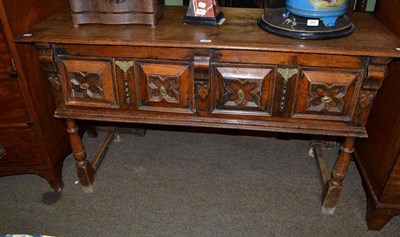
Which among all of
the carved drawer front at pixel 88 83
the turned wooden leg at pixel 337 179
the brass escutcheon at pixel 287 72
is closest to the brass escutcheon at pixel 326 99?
the brass escutcheon at pixel 287 72

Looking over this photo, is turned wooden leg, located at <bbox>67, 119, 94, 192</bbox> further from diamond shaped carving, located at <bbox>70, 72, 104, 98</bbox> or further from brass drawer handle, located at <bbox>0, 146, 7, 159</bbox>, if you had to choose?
brass drawer handle, located at <bbox>0, 146, 7, 159</bbox>

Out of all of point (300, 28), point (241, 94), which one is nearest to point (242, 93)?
point (241, 94)

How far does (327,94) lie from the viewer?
4.99 ft

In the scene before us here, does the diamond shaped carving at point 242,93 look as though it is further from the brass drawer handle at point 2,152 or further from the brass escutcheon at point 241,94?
the brass drawer handle at point 2,152

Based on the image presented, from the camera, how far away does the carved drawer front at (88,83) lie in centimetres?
159

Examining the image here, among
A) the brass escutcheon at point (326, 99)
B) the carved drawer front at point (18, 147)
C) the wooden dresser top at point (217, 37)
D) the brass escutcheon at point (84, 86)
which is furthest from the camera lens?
the carved drawer front at point (18, 147)

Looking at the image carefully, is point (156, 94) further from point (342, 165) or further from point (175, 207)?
point (342, 165)

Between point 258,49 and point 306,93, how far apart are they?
30 centimetres

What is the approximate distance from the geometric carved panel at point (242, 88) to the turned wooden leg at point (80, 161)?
81cm

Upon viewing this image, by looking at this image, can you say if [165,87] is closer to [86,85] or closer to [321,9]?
[86,85]

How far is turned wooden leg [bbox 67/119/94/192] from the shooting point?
1.87 meters

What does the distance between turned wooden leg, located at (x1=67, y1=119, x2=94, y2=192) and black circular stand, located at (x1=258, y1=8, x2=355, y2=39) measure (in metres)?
1.11

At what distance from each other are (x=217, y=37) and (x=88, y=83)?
640 millimetres

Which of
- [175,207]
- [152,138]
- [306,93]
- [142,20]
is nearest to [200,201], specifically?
[175,207]
